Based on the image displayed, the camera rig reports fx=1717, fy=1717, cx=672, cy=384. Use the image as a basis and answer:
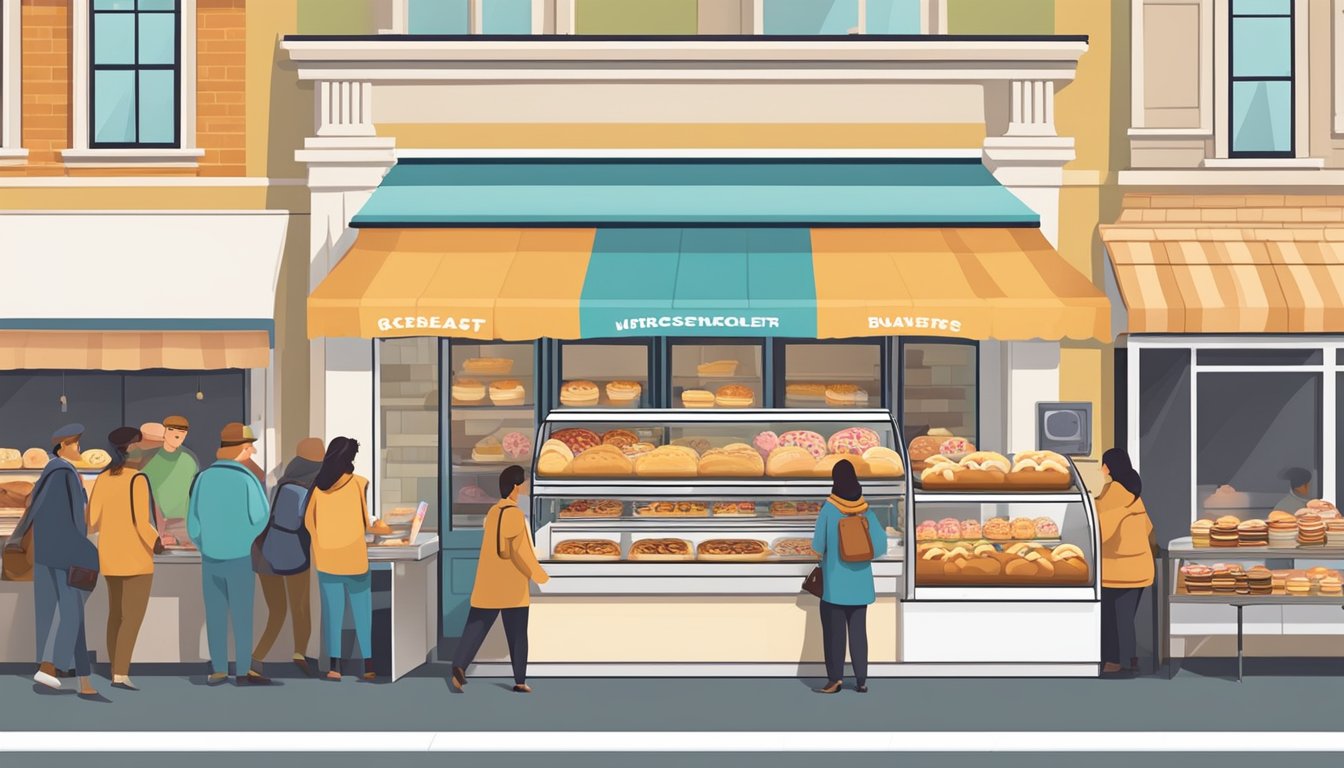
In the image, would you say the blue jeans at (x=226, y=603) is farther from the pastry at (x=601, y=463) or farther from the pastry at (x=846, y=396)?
the pastry at (x=846, y=396)

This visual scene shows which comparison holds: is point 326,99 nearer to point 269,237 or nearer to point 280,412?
point 269,237

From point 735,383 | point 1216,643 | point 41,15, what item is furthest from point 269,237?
point 1216,643

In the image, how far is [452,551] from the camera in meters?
14.8

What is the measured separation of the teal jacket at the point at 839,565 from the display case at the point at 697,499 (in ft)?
1.90

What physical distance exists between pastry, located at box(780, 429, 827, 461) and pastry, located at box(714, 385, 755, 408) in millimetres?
1205

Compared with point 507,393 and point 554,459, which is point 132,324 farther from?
point 554,459

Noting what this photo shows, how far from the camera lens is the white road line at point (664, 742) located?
1074 cm

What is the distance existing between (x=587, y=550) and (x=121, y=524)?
347cm

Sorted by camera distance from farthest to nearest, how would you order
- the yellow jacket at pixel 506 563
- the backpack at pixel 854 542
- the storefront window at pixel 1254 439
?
the storefront window at pixel 1254 439 < the yellow jacket at pixel 506 563 < the backpack at pixel 854 542

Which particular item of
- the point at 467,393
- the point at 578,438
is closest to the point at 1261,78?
the point at 578,438

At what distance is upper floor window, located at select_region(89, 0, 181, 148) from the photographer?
15.7 meters

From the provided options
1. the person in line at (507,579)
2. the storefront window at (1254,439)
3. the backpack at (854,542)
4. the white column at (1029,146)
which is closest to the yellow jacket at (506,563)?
the person in line at (507,579)

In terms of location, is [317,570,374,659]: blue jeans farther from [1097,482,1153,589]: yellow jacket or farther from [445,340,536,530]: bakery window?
[1097,482,1153,589]: yellow jacket

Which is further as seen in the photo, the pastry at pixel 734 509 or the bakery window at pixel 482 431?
the bakery window at pixel 482 431
